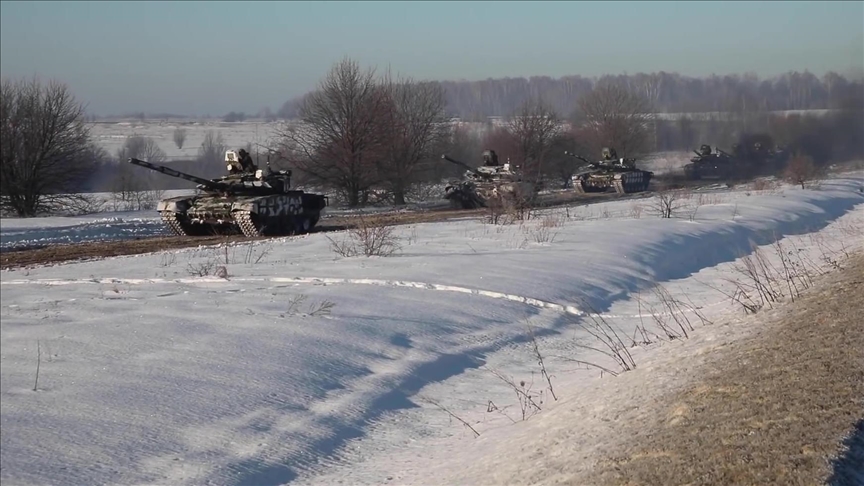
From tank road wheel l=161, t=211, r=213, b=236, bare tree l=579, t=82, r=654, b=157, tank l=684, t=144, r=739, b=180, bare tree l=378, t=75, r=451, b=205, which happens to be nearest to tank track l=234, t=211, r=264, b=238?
tank road wheel l=161, t=211, r=213, b=236

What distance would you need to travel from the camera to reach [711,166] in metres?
52.1

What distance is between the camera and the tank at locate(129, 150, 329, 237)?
20766mm

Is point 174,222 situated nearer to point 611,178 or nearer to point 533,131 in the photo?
point 611,178

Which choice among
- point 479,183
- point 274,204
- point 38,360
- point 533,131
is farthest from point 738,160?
point 38,360

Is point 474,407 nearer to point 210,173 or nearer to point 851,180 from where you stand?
point 210,173

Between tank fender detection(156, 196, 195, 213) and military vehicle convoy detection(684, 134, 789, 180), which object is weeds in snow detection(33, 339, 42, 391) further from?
military vehicle convoy detection(684, 134, 789, 180)

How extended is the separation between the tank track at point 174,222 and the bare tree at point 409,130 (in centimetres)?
1782

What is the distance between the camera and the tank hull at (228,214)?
20.7 metres

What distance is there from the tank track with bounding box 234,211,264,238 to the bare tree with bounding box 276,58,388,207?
17104 mm

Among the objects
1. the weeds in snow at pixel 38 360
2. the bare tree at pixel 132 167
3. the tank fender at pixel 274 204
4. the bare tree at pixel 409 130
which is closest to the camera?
the weeds in snow at pixel 38 360

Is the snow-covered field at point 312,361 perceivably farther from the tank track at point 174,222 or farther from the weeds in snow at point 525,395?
the tank track at point 174,222

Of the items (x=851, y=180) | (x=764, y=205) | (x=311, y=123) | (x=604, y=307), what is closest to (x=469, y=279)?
(x=604, y=307)

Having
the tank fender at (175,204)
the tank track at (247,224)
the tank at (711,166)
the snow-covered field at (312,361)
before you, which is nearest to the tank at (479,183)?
the tank track at (247,224)

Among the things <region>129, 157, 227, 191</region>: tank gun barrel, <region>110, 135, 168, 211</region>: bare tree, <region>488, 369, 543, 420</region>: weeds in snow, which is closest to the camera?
<region>488, 369, 543, 420</region>: weeds in snow
